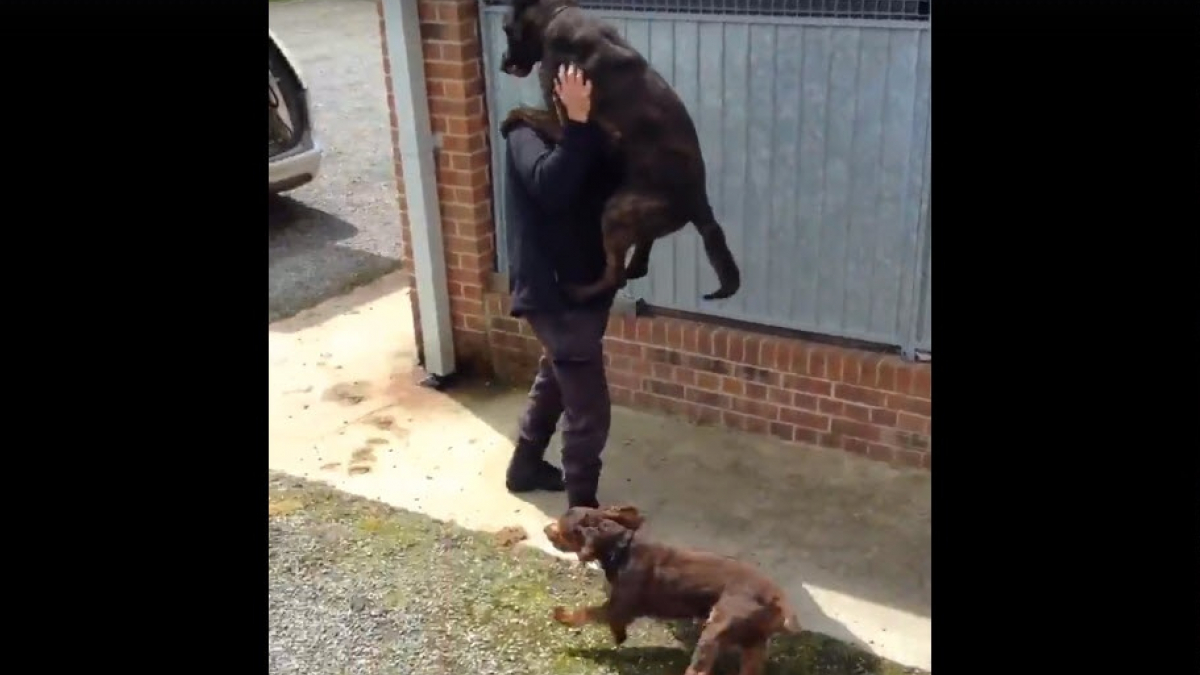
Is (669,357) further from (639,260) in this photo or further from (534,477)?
(639,260)

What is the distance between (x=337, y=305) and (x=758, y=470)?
126 inches

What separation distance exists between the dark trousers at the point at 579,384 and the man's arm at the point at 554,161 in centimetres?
43

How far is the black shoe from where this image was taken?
4.48 metres

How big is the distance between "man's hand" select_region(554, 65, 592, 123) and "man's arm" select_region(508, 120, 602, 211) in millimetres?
35

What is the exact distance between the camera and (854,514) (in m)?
4.32

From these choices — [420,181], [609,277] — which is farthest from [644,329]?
[609,277]

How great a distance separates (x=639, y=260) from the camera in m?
3.75

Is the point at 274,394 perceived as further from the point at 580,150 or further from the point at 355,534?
the point at 580,150

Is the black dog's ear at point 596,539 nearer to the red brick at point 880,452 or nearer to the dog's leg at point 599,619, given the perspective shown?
the dog's leg at point 599,619

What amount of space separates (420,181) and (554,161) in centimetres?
184

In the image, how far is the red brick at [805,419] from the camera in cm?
475
